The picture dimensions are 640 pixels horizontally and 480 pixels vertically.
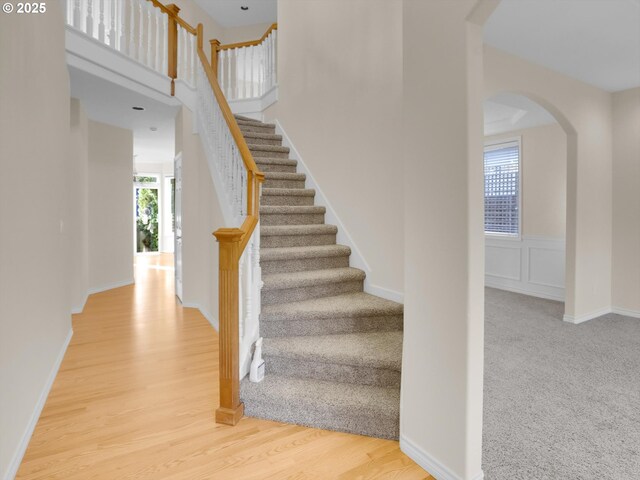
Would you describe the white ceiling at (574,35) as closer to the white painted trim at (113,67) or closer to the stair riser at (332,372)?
the stair riser at (332,372)

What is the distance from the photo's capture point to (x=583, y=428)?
80.4 inches

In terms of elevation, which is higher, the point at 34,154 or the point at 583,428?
the point at 34,154

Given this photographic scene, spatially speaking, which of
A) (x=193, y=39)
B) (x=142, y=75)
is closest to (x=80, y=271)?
(x=142, y=75)

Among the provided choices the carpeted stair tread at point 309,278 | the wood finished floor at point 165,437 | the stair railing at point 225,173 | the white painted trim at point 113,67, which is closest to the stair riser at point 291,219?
the stair railing at point 225,173

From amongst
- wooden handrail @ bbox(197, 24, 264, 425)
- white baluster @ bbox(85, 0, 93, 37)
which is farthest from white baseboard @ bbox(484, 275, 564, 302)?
white baluster @ bbox(85, 0, 93, 37)

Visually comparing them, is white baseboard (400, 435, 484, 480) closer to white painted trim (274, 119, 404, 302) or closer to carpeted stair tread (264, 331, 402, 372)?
carpeted stair tread (264, 331, 402, 372)

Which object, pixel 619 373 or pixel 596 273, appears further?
pixel 596 273

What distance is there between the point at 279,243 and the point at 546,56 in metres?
3.06

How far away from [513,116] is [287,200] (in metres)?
3.75

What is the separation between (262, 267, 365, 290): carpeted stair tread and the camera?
2.76 m

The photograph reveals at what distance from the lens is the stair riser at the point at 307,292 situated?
2750 millimetres

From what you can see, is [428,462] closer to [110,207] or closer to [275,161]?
[275,161]

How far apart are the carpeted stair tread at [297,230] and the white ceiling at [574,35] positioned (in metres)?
2.15

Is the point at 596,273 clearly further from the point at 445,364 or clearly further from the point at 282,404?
the point at 282,404
